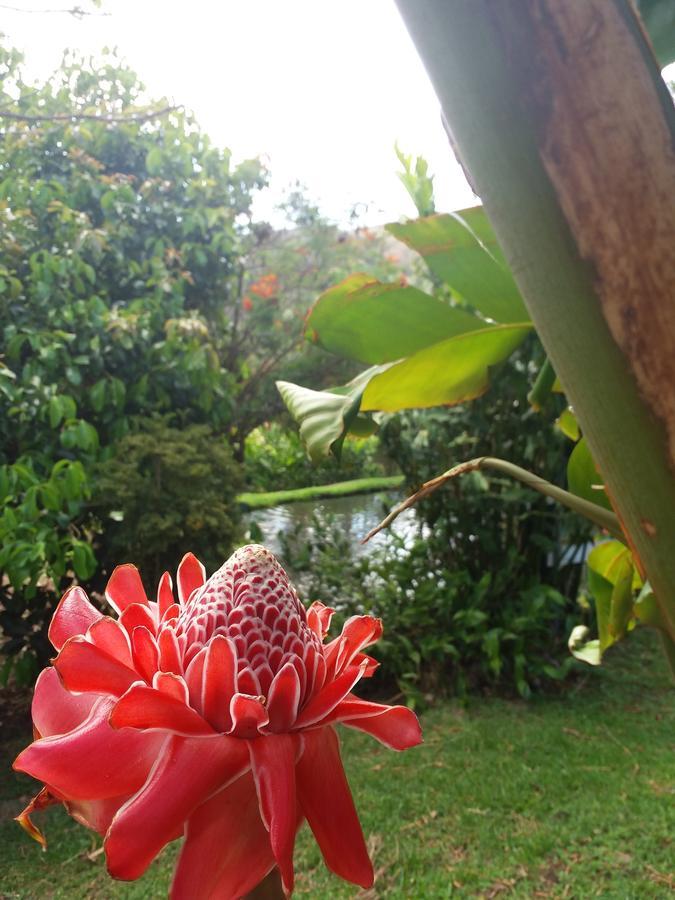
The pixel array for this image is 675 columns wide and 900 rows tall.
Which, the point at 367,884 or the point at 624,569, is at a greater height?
the point at 367,884

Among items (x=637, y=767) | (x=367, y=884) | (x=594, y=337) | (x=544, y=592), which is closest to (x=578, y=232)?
(x=594, y=337)

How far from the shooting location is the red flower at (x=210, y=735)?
298mm

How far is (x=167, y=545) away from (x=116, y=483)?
0.36 metres

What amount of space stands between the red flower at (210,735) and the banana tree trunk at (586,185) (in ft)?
0.61

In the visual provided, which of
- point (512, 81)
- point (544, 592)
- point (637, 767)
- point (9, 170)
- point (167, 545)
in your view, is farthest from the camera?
point (544, 592)

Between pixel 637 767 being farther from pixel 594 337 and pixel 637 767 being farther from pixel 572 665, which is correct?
pixel 594 337

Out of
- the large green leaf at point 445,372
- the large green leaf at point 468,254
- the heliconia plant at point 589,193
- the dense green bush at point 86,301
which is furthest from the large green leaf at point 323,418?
the dense green bush at point 86,301

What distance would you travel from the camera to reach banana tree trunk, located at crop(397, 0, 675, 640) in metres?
0.29

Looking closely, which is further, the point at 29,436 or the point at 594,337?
the point at 29,436

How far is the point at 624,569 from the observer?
0.97m

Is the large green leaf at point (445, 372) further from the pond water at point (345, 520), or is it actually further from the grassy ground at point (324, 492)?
the grassy ground at point (324, 492)

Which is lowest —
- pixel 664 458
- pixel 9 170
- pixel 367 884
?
pixel 367 884

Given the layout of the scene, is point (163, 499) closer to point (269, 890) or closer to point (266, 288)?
point (269, 890)

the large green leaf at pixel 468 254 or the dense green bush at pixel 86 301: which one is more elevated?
the dense green bush at pixel 86 301
